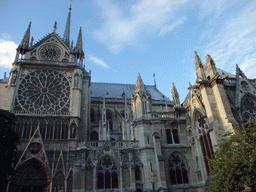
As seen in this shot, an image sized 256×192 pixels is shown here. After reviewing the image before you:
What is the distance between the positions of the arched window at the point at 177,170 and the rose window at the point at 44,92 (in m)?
15.2

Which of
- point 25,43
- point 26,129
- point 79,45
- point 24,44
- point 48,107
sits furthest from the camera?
point 79,45

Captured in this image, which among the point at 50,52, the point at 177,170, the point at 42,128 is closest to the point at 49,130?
the point at 42,128

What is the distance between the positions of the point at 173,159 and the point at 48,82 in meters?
19.7

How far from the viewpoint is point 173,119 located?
22.1m

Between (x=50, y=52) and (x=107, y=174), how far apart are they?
68.9 ft

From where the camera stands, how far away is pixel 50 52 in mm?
31594

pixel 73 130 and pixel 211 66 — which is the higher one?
pixel 211 66

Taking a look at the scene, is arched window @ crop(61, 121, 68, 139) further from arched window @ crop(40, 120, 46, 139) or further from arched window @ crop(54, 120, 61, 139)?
arched window @ crop(40, 120, 46, 139)

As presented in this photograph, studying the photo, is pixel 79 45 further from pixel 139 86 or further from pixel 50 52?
pixel 139 86

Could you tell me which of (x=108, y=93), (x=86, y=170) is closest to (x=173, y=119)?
(x=86, y=170)

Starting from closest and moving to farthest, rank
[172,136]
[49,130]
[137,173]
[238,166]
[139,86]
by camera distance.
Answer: [238,166] < [137,173] < [172,136] < [139,86] < [49,130]

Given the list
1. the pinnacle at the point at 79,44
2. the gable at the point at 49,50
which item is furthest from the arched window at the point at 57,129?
the pinnacle at the point at 79,44

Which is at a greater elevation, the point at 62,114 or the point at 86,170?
the point at 62,114

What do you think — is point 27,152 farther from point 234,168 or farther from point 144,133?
point 234,168
